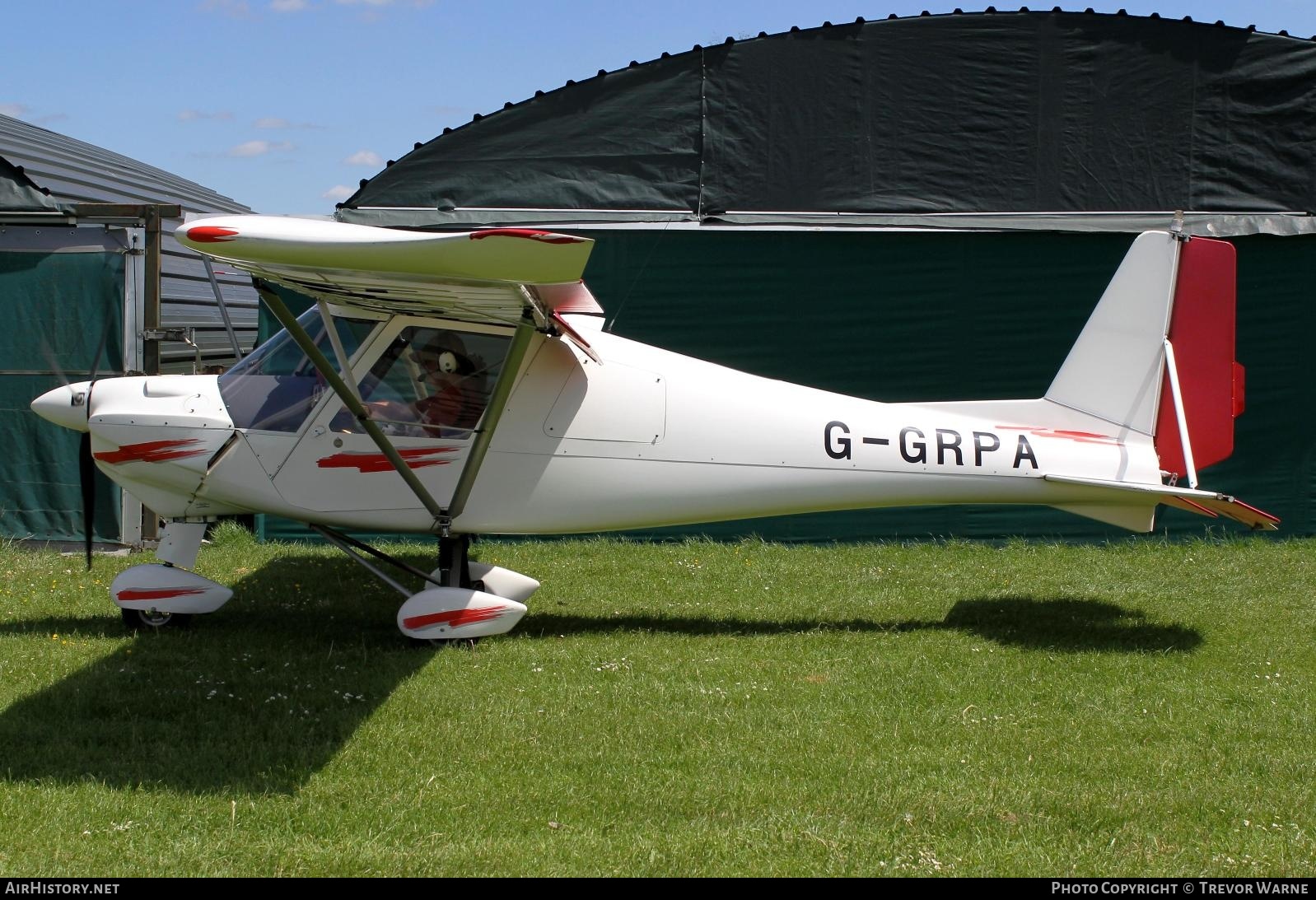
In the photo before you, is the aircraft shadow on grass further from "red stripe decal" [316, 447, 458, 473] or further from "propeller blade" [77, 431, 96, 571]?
"red stripe decal" [316, 447, 458, 473]

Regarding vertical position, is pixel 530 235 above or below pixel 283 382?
above

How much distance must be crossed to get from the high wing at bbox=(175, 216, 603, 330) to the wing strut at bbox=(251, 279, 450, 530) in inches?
6.6

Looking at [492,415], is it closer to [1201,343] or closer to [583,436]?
[583,436]

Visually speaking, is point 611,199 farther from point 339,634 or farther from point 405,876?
point 405,876

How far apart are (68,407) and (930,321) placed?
24.2 ft

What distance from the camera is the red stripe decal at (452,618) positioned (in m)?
7.08

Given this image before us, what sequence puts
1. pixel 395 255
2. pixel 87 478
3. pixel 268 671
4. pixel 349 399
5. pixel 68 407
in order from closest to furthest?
pixel 395 255 < pixel 268 671 < pixel 349 399 < pixel 68 407 < pixel 87 478

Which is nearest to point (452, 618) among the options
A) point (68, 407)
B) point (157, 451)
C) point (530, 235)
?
point (157, 451)

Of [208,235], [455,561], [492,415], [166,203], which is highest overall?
[166,203]

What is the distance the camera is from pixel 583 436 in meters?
7.44

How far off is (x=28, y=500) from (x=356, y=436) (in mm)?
5486

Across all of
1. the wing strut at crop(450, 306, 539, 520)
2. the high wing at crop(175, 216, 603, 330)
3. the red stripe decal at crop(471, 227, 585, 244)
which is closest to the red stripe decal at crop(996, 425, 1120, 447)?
the wing strut at crop(450, 306, 539, 520)
